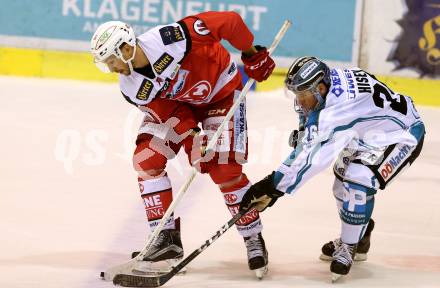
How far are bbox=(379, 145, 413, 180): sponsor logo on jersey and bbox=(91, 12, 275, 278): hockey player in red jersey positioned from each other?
59 centimetres

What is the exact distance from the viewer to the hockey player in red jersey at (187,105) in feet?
13.9

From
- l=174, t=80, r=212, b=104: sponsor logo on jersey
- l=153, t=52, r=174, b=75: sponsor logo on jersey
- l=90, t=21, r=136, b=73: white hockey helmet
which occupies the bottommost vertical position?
l=174, t=80, r=212, b=104: sponsor logo on jersey

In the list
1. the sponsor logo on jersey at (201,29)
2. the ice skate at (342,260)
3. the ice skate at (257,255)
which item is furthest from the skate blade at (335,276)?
the sponsor logo on jersey at (201,29)

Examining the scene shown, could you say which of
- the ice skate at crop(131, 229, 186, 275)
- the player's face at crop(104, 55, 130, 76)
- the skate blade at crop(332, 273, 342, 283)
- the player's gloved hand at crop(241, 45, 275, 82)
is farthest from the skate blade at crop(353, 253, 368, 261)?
the player's face at crop(104, 55, 130, 76)

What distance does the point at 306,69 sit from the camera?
409cm

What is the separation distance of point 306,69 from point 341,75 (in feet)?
0.63

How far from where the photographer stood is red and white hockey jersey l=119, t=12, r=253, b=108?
422 centimetres

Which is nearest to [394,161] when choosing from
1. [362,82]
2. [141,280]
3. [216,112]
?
[362,82]

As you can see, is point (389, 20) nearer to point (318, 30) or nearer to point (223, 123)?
point (318, 30)

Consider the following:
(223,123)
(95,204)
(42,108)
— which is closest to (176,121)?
(223,123)

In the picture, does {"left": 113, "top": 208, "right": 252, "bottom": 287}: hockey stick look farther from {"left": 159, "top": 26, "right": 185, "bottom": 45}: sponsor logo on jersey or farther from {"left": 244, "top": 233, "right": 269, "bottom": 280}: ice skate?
{"left": 159, "top": 26, "right": 185, "bottom": 45}: sponsor logo on jersey

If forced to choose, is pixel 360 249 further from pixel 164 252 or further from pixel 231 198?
pixel 164 252

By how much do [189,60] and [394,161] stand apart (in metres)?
0.98

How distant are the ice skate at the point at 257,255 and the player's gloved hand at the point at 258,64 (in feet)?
2.33
